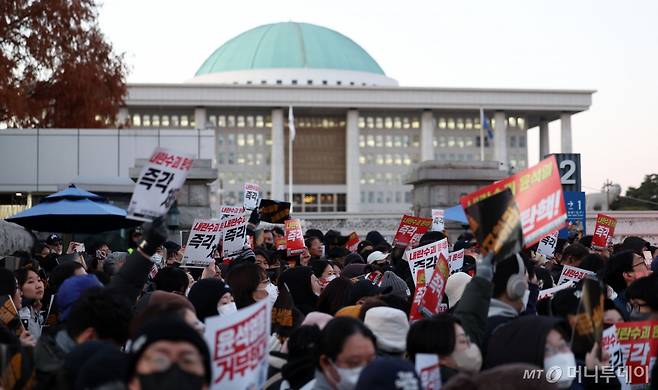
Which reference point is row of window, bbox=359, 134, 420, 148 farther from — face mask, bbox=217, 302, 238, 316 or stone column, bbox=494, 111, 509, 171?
face mask, bbox=217, 302, 238, 316

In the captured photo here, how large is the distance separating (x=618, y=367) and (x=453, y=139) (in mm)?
90938

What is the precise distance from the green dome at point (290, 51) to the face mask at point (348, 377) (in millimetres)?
94086

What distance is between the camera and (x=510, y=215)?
4.55m

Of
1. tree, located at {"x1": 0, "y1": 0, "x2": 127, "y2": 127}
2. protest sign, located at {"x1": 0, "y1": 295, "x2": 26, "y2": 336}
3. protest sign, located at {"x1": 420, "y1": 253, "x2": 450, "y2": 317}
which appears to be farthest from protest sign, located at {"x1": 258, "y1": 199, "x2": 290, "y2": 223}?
tree, located at {"x1": 0, "y1": 0, "x2": 127, "y2": 127}

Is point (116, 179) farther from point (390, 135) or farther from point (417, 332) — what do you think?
point (390, 135)

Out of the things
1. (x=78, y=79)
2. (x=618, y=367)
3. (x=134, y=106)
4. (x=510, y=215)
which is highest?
(x=134, y=106)

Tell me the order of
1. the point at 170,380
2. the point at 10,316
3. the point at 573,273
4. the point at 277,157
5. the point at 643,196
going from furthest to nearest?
the point at 277,157
the point at 643,196
the point at 573,273
the point at 10,316
the point at 170,380

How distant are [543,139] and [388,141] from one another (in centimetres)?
1616

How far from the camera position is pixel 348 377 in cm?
398

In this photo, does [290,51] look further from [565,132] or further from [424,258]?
[424,258]

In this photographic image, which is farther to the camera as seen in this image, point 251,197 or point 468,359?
point 251,197

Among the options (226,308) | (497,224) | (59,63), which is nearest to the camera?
(497,224)

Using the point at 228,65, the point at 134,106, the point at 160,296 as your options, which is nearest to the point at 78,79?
the point at 160,296

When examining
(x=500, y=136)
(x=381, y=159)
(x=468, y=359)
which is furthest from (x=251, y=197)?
(x=381, y=159)
